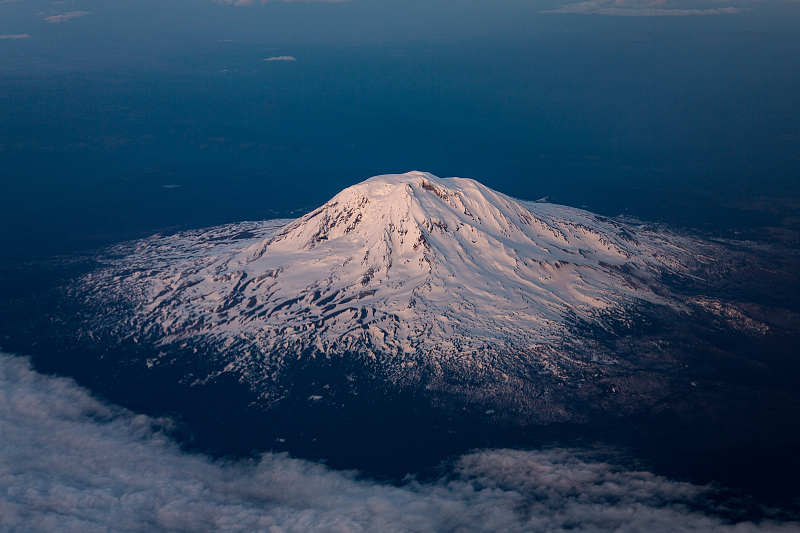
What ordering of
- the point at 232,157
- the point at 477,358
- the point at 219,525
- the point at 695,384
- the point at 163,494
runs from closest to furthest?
1. the point at 219,525
2. the point at 163,494
3. the point at 695,384
4. the point at 477,358
5. the point at 232,157

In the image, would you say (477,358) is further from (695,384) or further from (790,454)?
(790,454)

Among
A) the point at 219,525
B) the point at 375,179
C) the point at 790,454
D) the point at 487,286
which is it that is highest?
the point at 375,179

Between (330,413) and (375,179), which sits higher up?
(375,179)

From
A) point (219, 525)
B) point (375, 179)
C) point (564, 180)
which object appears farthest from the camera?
point (564, 180)

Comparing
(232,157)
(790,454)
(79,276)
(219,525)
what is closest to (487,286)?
(790,454)

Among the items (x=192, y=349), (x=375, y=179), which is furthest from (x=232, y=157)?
(x=192, y=349)

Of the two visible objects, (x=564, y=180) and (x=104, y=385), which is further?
(x=564, y=180)

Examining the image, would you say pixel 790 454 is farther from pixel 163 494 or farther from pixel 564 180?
pixel 564 180
